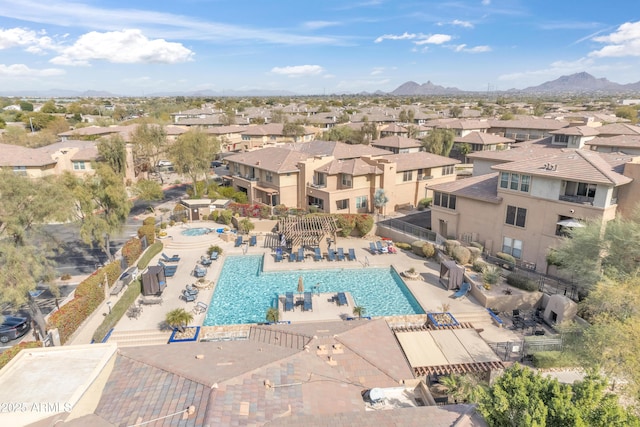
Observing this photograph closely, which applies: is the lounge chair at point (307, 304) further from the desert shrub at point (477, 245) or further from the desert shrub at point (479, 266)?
the desert shrub at point (477, 245)

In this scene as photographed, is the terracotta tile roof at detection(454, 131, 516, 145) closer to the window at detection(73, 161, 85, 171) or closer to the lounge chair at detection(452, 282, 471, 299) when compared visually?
the lounge chair at detection(452, 282, 471, 299)

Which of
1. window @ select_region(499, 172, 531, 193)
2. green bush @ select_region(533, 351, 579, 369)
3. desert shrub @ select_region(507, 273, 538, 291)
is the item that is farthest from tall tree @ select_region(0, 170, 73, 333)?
window @ select_region(499, 172, 531, 193)

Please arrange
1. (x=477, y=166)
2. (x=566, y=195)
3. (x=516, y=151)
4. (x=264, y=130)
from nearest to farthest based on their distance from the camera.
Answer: (x=566, y=195)
(x=516, y=151)
(x=477, y=166)
(x=264, y=130)

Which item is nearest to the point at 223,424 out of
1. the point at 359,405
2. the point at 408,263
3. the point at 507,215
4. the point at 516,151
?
the point at 359,405

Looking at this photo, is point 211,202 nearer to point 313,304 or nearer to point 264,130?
point 313,304

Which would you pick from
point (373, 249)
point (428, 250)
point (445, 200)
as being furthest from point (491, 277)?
point (373, 249)

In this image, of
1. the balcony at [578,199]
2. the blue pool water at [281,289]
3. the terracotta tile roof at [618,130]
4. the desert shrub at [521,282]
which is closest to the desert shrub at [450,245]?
the blue pool water at [281,289]
